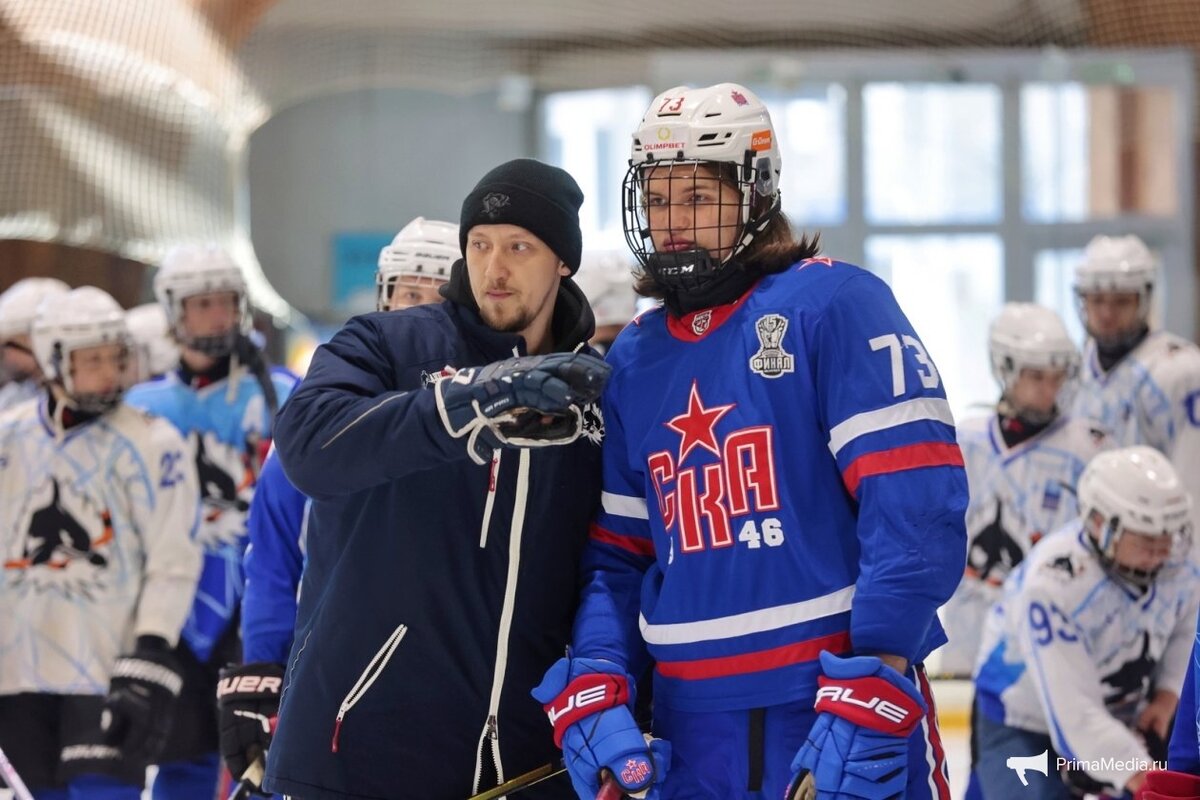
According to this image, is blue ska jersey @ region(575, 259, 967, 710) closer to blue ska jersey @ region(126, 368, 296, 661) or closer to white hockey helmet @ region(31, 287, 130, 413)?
white hockey helmet @ region(31, 287, 130, 413)

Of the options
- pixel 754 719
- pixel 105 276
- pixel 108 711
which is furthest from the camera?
pixel 105 276

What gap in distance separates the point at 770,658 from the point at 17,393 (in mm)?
4423

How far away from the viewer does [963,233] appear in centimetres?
1078

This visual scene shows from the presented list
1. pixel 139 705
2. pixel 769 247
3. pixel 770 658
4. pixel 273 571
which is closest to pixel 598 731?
pixel 770 658

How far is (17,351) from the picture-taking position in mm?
6105

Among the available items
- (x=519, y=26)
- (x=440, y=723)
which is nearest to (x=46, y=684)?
(x=440, y=723)

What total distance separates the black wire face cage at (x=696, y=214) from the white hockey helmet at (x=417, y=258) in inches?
45.0

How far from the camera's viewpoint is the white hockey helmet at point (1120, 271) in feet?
18.3

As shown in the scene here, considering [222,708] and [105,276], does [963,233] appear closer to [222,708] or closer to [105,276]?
[105,276]

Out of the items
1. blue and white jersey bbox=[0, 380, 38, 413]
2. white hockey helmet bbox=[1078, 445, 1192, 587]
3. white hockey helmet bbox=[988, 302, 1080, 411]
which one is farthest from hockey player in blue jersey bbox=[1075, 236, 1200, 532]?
blue and white jersey bbox=[0, 380, 38, 413]

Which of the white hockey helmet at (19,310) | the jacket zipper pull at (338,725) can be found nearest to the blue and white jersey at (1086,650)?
the jacket zipper pull at (338,725)

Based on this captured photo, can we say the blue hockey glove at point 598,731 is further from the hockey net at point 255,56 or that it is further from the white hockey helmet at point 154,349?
the hockey net at point 255,56

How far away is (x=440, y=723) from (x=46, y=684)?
2.06 metres

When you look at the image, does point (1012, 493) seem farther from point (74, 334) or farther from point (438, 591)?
point (438, 591)
